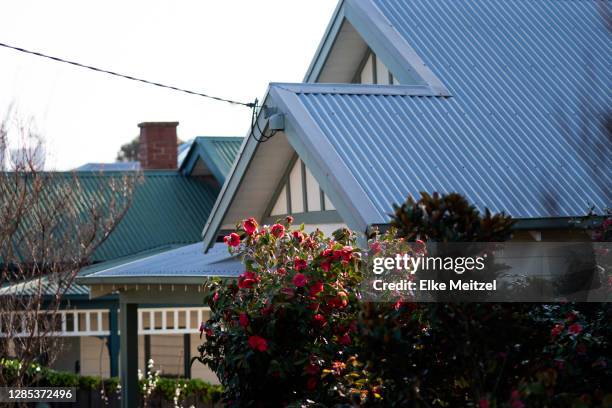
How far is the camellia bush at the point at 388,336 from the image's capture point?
17.7ft

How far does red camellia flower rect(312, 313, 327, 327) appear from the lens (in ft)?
25.1

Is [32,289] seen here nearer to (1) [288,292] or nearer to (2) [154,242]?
(1) [288,292]

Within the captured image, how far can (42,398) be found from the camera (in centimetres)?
1666

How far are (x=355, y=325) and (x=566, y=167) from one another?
19.9 ft

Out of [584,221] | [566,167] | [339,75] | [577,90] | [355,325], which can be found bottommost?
[355,325]

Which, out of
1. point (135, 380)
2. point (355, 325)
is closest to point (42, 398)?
point (135, 380)

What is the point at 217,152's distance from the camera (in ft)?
85.3

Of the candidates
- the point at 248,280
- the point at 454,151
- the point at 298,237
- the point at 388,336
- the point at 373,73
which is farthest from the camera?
the point at 373,73

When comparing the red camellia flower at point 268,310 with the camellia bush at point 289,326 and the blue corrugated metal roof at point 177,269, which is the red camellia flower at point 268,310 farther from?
the blue corrugated metal roof at point 177,269

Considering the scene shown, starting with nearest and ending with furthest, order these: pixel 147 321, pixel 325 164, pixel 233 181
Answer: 1. pixel 325 164
2. pixel 233 181
3. pixel 147 321

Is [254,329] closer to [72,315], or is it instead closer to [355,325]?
[355,325]

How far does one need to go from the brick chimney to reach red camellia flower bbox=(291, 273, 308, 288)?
73.7ft

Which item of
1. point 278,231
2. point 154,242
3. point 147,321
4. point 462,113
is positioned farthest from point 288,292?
point 154,242

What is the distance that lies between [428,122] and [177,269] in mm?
4385
